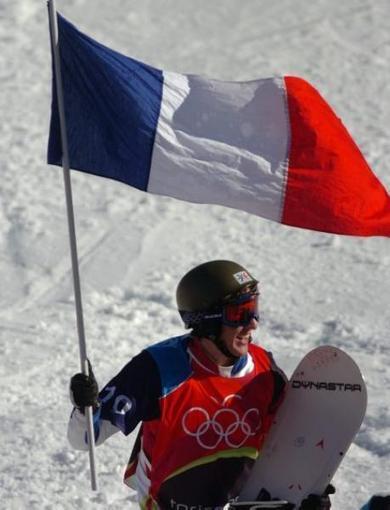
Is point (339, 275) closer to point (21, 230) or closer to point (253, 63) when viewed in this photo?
point (21, 230)

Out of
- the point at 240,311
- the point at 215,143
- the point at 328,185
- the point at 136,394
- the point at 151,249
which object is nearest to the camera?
the point at 136,394

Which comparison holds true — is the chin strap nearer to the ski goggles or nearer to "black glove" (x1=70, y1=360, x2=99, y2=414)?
the ski goggles

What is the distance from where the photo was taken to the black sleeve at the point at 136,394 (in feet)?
17.4

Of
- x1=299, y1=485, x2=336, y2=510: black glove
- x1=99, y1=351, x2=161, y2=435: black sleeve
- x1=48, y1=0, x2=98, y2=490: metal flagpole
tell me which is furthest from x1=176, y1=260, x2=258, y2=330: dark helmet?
x1=299, y1=485, x2=336, y2=510: black glove

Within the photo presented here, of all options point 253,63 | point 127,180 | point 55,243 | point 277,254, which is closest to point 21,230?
point 55,243

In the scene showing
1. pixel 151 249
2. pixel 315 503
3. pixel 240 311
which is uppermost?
pixel 240 311

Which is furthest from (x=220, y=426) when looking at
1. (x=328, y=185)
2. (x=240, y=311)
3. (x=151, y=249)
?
(x=151, y=249)

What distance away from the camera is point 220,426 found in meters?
5.44

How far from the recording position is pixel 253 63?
1434cm

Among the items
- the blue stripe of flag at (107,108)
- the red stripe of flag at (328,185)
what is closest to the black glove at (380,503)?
the red stripe of flag at (328,185)

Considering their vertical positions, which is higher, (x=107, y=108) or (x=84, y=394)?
(x=107, y=108)

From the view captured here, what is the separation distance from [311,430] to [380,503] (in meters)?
0.58

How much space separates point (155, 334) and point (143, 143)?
11.8 feet

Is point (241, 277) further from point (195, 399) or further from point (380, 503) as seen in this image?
point (380, 503)
